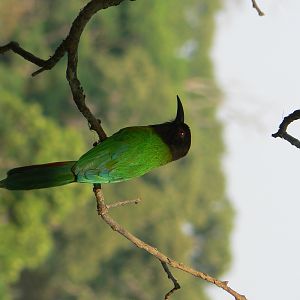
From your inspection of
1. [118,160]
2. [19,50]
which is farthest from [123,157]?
[19,50]

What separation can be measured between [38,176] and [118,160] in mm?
307

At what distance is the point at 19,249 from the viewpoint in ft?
46.1

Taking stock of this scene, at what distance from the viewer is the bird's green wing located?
235cm

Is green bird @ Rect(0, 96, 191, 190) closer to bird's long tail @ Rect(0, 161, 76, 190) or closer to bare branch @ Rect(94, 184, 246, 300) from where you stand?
bird's long tail @ Rect(0, 161, 76, 190)

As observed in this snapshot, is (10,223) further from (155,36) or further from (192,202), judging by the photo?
(192,202)

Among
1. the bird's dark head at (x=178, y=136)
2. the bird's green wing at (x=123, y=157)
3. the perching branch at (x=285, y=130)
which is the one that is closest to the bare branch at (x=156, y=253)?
the bird's green wing at (x=123, y=157)

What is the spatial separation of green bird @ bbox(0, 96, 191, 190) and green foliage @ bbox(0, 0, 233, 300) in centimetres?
1090

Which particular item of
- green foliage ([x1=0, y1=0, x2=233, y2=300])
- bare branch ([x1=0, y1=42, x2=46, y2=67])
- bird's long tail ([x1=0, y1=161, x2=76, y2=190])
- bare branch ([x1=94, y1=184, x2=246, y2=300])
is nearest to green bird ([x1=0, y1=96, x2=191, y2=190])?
bird's long tail ([x1=0, y1=161, x2=76, y2=190])

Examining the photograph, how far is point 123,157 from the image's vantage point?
2430 mm

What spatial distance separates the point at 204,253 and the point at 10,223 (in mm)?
17384

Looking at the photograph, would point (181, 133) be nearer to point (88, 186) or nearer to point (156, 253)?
point (156, 253)

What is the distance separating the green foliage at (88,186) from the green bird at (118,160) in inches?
429

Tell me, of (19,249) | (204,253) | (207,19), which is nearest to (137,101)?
(19,249)

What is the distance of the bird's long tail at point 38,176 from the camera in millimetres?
2227
